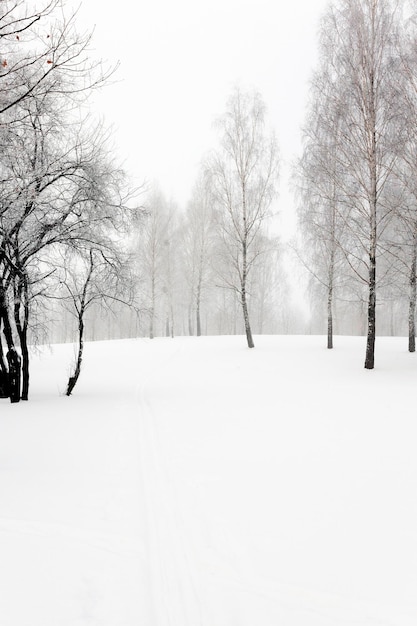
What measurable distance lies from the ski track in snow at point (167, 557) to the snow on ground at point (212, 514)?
12mm

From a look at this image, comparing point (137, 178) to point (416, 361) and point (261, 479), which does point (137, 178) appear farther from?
point (416, 361)

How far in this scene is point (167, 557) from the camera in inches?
114

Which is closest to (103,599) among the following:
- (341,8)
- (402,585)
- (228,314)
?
(402,585)

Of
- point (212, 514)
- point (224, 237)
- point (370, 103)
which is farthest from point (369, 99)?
point (212, 514)

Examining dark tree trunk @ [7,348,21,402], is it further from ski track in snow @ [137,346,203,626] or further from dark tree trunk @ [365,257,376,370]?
dark tree trunk @ [365,257,376,370]

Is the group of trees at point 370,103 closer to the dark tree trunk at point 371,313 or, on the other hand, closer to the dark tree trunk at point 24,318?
the dark tree trunk at point 371,313

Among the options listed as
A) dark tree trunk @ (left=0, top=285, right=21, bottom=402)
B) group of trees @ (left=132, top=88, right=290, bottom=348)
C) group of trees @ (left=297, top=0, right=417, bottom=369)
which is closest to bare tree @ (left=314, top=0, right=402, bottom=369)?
group of trees @ (left=297, top=0, right=417, bottom=369)

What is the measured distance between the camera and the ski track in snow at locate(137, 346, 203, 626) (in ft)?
7.77

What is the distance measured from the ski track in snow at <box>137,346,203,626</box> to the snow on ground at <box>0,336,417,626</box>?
0.01 meters

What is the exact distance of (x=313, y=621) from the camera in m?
2.26

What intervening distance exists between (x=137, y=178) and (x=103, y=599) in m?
9.74

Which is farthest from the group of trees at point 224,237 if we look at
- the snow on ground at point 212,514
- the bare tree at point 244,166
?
the snow on ground at point 212,514

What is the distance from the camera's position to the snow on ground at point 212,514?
2.41 metres

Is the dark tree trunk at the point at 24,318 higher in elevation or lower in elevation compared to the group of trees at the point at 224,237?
lower
